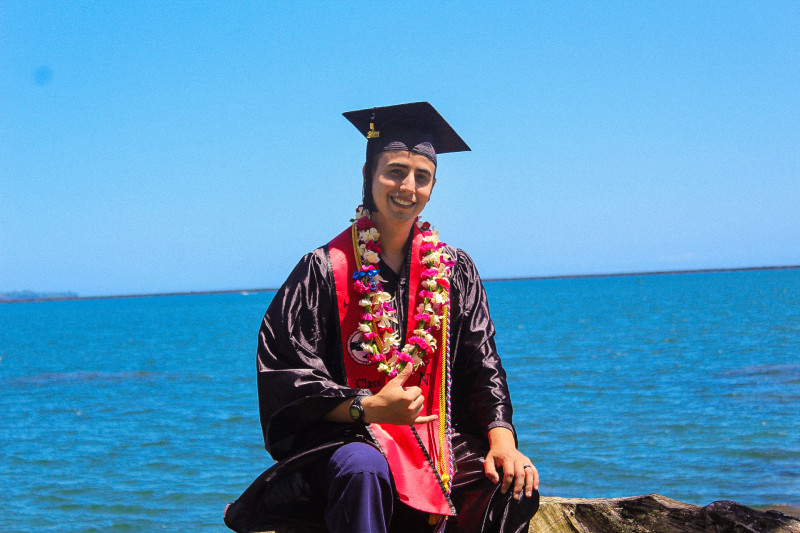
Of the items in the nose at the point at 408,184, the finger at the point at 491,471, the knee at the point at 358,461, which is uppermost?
the nose at the point at 408,184

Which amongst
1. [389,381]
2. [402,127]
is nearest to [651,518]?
[389,381]

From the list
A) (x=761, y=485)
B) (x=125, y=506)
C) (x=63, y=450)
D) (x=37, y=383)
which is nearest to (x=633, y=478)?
(x=761, y=485)

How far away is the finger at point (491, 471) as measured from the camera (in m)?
3.27

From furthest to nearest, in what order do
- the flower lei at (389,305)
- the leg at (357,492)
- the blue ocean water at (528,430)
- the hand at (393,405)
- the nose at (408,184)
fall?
the blue ocean water at (528,430), the nose at (408,184), the flower lei at (389,305), the hand at (393,405), the leg at (357,492)

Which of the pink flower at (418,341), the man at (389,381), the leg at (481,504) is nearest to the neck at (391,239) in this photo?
the man at (389,381)

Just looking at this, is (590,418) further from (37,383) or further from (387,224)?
(37,383)

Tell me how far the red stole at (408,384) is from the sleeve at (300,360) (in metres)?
0.06

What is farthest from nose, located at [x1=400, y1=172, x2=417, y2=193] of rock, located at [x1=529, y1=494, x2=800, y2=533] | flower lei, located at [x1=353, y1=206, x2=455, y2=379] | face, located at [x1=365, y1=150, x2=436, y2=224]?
rock, located at [x1=529, y1=494, x2=800, y2=533]

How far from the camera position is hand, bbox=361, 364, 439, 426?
3109 millimetres

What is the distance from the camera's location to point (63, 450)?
48.1 ft

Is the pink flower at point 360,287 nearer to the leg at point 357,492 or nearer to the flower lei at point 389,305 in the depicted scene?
the flower lei at point 389,305

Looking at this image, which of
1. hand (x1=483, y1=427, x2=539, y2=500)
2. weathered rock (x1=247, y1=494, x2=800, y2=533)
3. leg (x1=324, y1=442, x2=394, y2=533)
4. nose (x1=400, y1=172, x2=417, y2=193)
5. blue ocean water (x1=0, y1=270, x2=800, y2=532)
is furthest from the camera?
blue ocean water (x1=0, y1=270, x2=800, y2=532)

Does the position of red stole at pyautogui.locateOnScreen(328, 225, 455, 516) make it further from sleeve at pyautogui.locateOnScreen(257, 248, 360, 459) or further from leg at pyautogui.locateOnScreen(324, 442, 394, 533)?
leg at pyautogui.locateOnScreen(324, 442, 394, 533)

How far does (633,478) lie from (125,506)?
278 inches
